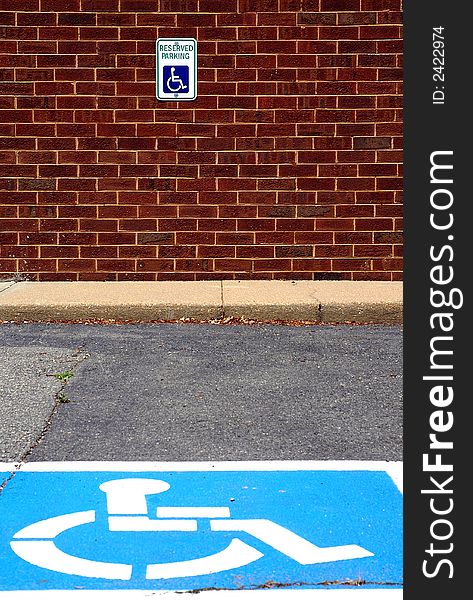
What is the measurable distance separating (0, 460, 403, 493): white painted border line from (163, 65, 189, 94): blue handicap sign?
703 cm

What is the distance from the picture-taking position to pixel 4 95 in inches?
434

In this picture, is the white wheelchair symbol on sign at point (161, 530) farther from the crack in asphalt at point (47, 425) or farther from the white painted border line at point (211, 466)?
the crack in asphalt at point (47, 425)

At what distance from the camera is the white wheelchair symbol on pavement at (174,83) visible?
36.2 ft

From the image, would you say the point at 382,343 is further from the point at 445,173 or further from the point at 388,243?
the point at 445,173

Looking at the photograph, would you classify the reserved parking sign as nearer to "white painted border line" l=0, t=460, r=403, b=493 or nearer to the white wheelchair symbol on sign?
"white painted border line" l=0, t=460, r=403, b=493

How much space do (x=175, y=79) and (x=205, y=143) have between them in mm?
785

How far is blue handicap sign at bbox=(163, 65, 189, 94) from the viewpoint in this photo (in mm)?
11023

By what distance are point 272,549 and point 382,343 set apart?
15.7ft

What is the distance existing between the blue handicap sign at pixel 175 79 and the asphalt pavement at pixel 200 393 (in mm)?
3292

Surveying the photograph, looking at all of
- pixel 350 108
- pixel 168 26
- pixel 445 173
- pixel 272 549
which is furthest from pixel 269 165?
pixel 445 173

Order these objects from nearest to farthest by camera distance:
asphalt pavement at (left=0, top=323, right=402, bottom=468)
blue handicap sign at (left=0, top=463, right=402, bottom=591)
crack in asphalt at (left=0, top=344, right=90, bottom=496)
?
blue handicap sign at (left=0, top=463, right=402, bottom=591), crack in asphalt at (left=0, top=344, right=90, bottom=496), asphalt pavement at (left=0, top=323, right=402, bottom=468)

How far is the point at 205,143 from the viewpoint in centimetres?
1107

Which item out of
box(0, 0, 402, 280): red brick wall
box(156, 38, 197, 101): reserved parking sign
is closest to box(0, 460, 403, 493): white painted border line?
box(0, 0, 402, 280): red brick wall

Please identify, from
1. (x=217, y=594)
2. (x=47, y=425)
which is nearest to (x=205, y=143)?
(x=47, y=425)
